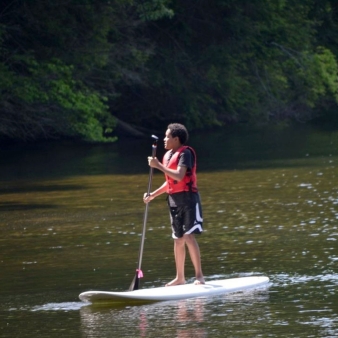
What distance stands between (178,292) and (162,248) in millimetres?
2931

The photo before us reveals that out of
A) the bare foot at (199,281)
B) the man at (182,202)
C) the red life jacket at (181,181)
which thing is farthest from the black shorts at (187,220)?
the bare foot at (199,281)

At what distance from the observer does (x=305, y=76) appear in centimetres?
4275

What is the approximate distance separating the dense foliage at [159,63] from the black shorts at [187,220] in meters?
19.7

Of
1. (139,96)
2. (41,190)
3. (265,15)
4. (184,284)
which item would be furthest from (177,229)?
(265,15)

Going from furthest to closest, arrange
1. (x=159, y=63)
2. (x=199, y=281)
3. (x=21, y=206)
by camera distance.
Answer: (x=159, y=63) < (x=21, y=206) < (x=199, y=281)

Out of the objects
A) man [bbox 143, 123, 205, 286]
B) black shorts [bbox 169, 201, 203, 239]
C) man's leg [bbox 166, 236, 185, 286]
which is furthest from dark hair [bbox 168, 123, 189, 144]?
man's leg [bbox 166, 236, 185, 286]

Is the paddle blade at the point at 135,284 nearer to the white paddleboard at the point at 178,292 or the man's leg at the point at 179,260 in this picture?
the white paddleboard at the point at 178,292

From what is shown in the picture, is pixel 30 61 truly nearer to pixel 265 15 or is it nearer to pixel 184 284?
pixel 265 15

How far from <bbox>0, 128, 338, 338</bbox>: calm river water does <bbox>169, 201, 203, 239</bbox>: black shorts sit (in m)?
0.66

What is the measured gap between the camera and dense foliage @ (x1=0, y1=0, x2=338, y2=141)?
3073 cm

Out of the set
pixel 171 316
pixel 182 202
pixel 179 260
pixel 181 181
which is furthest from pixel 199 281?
pixel 171 316

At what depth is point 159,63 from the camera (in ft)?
128

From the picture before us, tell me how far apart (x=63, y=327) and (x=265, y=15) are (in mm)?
34233

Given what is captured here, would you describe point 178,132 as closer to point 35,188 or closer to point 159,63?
point 35,188
